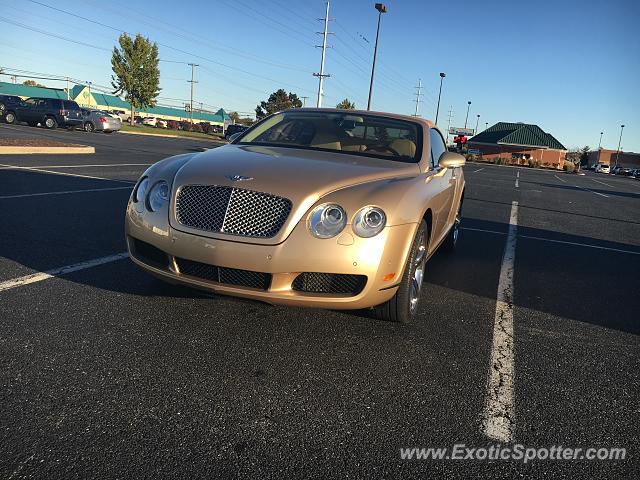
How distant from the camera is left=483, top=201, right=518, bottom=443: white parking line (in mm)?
2291

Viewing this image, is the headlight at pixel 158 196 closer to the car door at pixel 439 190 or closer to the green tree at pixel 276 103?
the car door at pixel 439 190

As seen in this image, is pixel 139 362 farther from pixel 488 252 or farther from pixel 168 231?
pixel 488 252

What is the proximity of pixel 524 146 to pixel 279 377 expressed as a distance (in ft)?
238

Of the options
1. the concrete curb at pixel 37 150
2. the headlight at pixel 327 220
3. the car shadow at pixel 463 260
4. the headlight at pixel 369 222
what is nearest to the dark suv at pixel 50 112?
the concrete curb at pixel 37 150

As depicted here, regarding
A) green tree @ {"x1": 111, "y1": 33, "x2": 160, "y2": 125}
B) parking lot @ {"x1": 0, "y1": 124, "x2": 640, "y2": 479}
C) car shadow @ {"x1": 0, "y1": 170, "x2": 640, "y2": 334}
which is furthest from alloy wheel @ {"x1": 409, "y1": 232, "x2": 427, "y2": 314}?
green tree @ {"x1": 111, "y1": 33, "x2": 160, "y2": 125}

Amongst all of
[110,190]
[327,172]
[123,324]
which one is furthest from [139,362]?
[110,190]

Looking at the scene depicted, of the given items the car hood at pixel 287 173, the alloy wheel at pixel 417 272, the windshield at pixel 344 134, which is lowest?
the alloy wheel at pixel 417 272

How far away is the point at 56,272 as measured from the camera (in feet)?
12.8

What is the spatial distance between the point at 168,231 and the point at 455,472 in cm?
205

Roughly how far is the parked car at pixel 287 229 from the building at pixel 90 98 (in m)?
61.2

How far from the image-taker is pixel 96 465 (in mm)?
1842

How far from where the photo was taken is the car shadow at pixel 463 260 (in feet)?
12.9

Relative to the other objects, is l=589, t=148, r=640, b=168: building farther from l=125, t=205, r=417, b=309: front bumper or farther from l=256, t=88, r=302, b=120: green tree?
l=125, t=205, r=417, b=309: front bumper

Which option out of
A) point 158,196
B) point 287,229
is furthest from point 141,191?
point 287,229
